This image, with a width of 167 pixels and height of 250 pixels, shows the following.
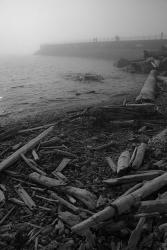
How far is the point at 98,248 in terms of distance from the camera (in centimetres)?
521

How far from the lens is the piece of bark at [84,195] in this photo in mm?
6355

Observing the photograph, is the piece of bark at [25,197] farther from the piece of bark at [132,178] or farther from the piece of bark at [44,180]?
the piece of bark at [132,178]

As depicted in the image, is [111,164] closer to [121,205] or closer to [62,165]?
[62,165]

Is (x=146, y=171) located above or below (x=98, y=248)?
above

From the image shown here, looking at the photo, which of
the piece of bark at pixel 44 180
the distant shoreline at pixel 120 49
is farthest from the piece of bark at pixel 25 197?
the distant shoreline at pixel 120 49

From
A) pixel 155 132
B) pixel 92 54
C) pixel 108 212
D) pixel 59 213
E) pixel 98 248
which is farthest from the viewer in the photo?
pixel 92 54

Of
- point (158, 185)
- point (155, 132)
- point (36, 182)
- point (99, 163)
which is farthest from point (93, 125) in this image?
point (158, 185)

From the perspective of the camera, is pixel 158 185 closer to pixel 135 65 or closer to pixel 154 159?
pixel 154 159

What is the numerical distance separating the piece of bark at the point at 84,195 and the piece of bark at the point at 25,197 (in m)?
0.92

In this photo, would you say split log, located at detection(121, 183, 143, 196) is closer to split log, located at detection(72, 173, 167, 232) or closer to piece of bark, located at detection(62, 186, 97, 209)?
split log, located at detection(72, 173, 167, 232)

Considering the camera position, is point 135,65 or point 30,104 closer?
point 30,104

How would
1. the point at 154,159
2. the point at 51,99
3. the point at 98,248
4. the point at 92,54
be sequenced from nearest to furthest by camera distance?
the point at 98,248, the point at 154,159, the point at 51,99, the point at 92,54

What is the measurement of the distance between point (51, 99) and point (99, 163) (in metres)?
14.2

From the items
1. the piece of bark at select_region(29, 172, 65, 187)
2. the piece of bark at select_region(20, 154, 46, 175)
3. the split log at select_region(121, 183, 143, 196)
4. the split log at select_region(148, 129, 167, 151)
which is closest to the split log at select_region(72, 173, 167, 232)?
the split log at select_region(121, 183, 143, 196)
